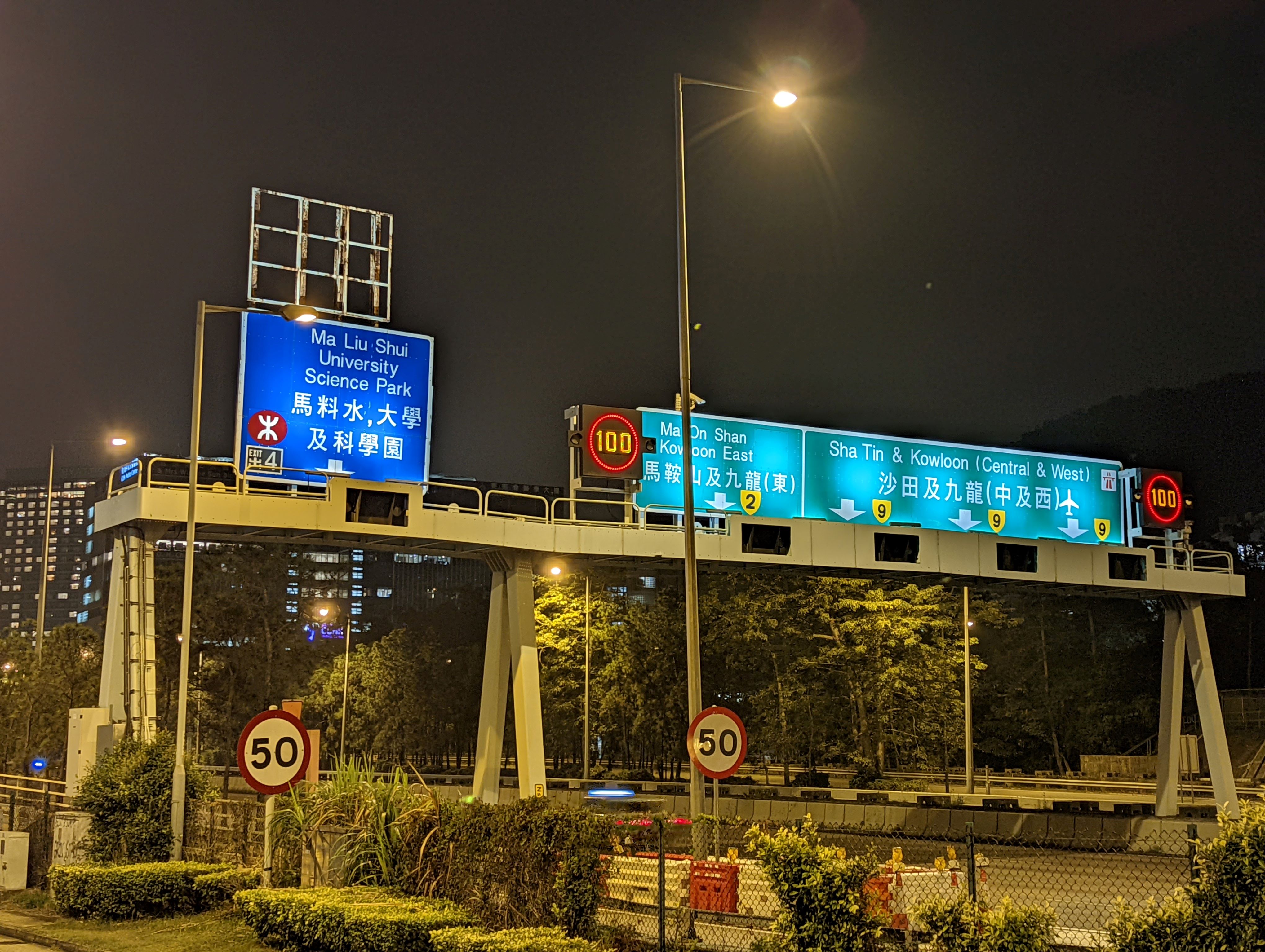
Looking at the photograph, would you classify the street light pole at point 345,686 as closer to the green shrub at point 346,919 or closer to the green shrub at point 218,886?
the green shrub at point 218,886

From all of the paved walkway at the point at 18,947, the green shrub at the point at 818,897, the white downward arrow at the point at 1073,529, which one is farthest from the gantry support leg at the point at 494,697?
the green shrub at the point at 818,897

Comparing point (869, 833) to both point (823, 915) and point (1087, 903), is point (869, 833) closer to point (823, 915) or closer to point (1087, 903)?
point (1087, 903)

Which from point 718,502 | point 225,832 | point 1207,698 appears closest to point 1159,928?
point 225,832

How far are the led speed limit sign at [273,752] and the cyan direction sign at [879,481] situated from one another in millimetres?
14372

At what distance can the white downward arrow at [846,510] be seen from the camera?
30.9 m

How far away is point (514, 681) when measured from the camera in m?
26.8

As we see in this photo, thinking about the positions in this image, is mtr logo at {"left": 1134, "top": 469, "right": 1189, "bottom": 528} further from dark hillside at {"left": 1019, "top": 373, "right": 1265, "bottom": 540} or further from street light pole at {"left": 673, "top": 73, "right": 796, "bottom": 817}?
dark hillside at {"left": 1019, "top": 373, "right": 1265, "bottom": 540}

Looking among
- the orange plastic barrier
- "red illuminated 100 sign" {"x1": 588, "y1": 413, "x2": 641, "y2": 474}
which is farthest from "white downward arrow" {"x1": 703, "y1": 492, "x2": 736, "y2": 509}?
the orange plastic barrier

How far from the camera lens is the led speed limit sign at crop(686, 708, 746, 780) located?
13797mm

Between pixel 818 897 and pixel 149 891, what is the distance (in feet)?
36.5

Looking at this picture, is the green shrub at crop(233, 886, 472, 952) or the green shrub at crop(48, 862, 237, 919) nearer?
the green shrub at crop(233, 886, 472, 952)

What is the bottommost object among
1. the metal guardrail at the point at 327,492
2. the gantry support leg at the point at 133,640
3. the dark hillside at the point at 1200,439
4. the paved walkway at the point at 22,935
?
the paved walkway at the point at 22,935

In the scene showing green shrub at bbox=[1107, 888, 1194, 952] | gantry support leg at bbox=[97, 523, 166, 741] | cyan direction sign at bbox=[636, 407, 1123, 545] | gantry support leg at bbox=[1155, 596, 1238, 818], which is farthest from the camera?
gantry support leg at bbox=[1155, 596, 1238, 818]

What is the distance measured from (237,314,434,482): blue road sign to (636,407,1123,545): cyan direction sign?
16.2ft
